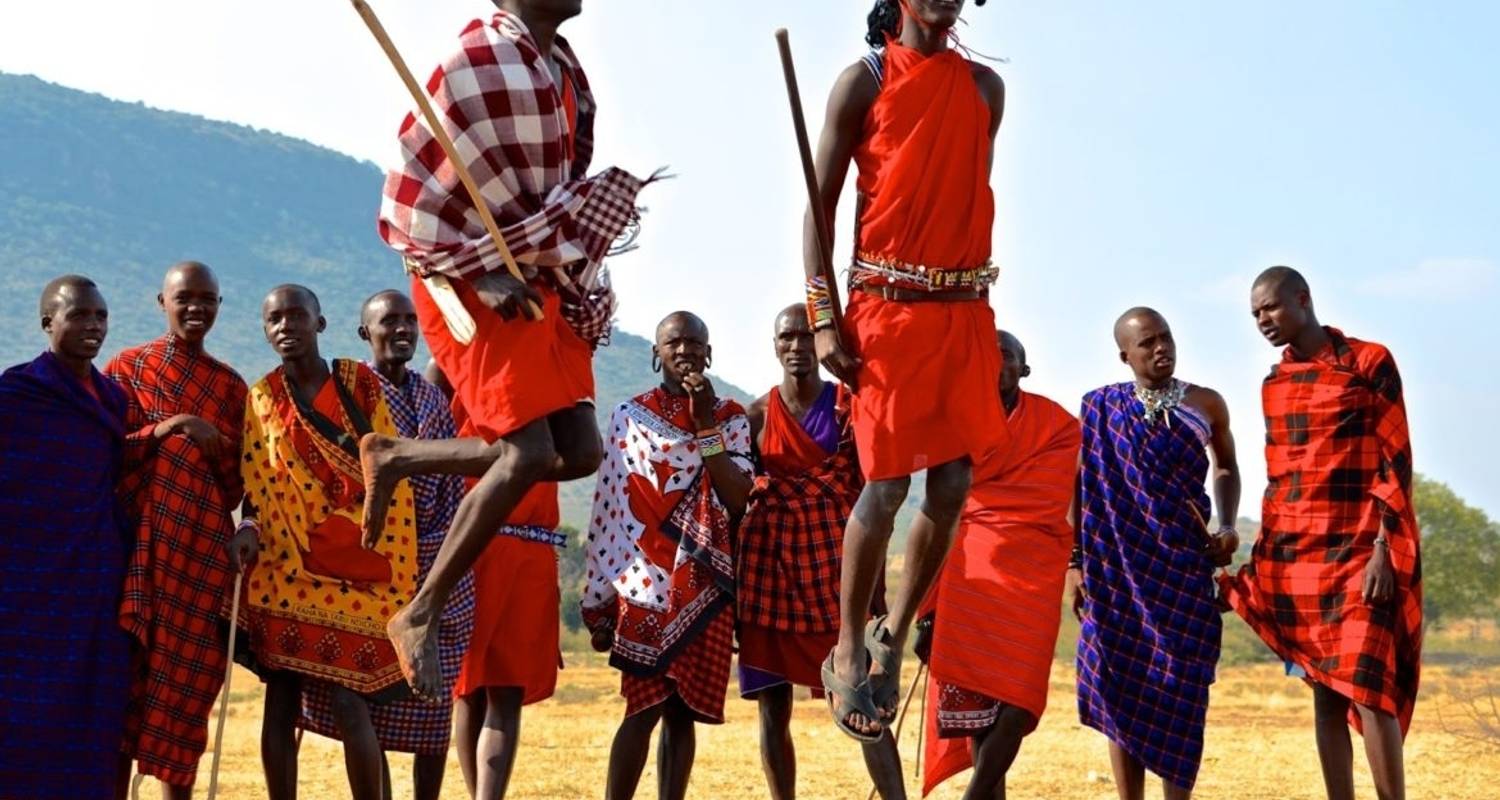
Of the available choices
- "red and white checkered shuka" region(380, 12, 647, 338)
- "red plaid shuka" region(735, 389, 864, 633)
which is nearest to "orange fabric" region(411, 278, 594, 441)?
"red and white checkered shuka" region(380, 12, 647, 338)

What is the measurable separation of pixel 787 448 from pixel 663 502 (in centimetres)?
67

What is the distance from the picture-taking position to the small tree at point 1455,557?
46250 millimetres

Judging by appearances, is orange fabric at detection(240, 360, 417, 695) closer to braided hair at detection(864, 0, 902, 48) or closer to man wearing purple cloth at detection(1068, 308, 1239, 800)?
braided hair at detection(864, 0, 902, 48)

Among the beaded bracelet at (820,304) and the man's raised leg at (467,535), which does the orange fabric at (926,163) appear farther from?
the man's raised leg at (467,535)

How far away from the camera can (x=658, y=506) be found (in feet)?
32.0

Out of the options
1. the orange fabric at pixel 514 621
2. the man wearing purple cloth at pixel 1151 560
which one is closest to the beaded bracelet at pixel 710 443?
the orange fabric at pixel 514 621

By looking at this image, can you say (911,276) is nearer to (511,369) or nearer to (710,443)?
(511,369)

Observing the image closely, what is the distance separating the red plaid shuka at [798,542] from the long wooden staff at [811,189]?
2622 mm

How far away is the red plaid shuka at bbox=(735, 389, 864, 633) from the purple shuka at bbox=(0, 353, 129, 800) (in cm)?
298

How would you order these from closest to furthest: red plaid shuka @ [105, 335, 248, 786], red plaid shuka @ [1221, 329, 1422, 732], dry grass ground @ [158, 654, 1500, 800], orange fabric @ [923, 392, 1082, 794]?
red plaid shuka @ [105, 335, 248, 786] < orange fabric @ [923, 392, 1082, 794] < red plaid shuka @ [1221, 329, 1422, 732] < dry grass ground @ [158, 654, 1500, 800]

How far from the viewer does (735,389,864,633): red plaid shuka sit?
9734mm

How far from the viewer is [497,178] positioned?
22.5ft

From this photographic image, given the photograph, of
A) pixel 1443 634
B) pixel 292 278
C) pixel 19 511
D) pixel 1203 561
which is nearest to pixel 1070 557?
pixel 1203 561

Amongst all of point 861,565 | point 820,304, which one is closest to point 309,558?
point 861,565
